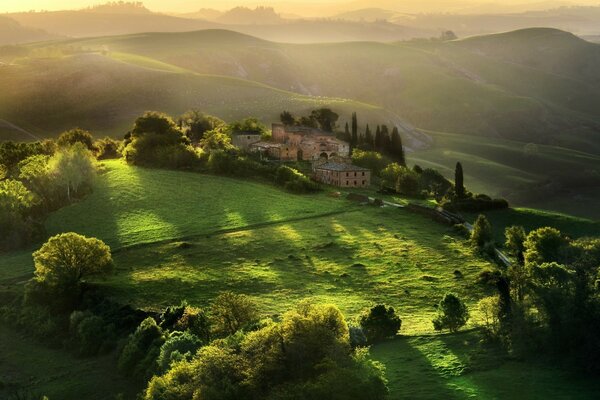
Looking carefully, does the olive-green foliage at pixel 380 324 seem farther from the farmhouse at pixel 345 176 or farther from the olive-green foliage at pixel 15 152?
the olive-green foliage at pixel 15 152

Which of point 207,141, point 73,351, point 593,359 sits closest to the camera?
point 593,359

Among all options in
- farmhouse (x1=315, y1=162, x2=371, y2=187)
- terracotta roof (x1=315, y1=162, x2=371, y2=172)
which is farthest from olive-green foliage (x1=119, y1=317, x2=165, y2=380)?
terracotta roof (x1=315, y1=162, x2=371, y2=172)

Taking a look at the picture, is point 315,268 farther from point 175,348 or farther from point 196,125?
point 196,125

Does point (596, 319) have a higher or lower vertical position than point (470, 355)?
higher

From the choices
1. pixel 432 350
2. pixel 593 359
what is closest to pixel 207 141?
pixel 432 350

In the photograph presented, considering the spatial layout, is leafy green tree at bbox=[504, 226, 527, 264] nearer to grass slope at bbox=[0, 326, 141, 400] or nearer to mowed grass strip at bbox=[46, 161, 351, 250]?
mowed grass strip at bbox=[46, 161, 351, 250]

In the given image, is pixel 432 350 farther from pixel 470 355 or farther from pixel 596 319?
pixel 596 319

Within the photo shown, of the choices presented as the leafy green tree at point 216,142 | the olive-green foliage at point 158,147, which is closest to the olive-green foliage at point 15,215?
the olive-green foliage at point 158,147
